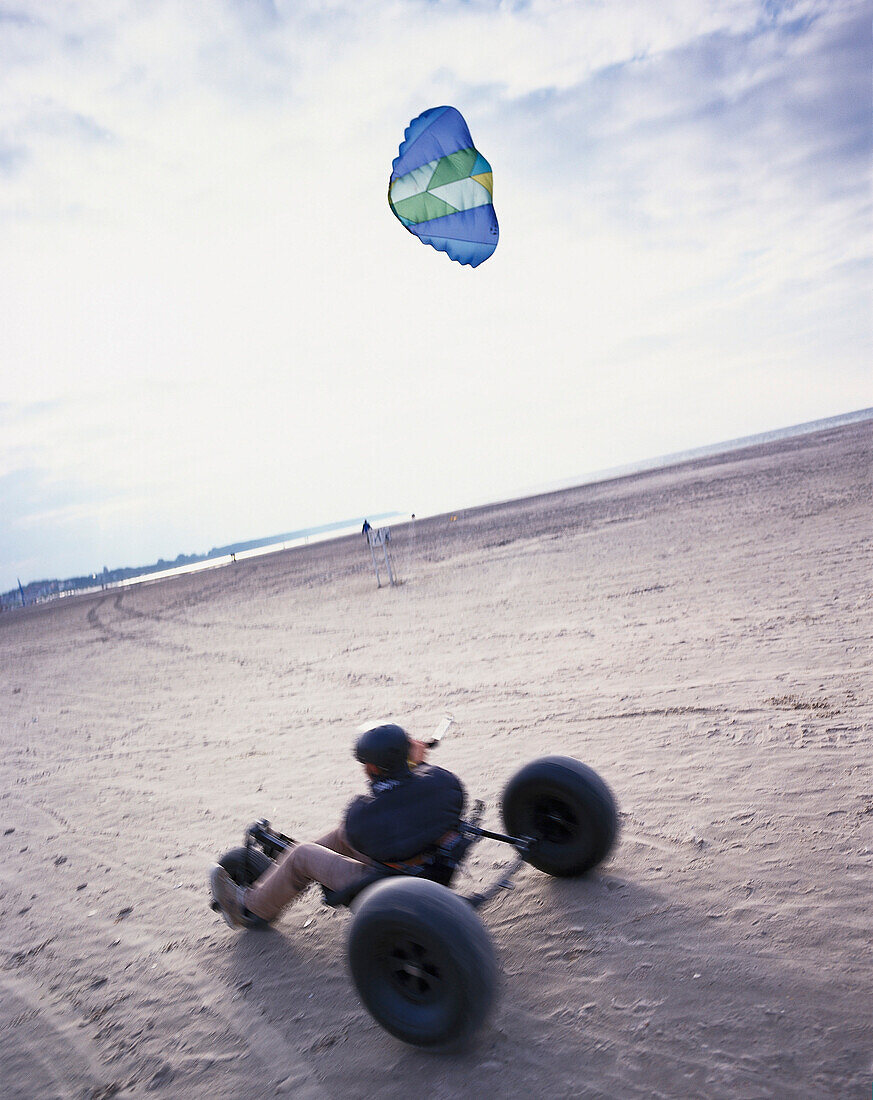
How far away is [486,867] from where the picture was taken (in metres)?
4.38

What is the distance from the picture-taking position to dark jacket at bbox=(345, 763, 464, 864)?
3314 mm

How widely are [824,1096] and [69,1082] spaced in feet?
10.2

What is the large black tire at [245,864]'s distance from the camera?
13.5ft

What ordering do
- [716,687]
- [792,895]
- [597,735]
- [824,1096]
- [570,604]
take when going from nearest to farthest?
[824,1096]
[792,895]
[597,735]
[716,687]
[570,604]

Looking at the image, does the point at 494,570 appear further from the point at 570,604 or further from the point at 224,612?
the point at 224,612

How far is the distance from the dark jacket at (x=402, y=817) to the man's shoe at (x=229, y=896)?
113 centimetres

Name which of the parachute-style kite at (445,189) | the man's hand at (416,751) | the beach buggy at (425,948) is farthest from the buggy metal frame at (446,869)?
the parachute-style kite at (445,189)

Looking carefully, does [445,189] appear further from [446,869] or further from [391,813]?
[446,869]

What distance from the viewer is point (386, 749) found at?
332 cm

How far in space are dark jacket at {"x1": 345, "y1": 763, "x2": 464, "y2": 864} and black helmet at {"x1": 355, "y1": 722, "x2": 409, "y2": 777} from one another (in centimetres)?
8

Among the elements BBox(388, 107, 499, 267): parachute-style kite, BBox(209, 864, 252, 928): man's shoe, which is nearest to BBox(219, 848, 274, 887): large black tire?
BBox(209, 864, 252, 928): man's shoe

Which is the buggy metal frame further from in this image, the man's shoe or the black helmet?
the man's shoe

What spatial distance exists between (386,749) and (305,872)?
847 mm

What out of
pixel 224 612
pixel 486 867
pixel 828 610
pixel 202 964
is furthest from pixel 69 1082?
pixel 224 612
